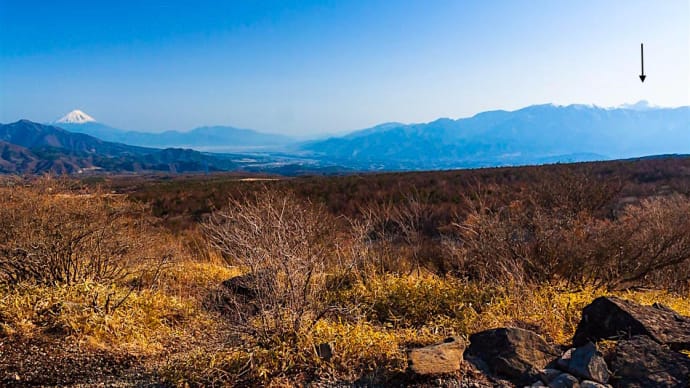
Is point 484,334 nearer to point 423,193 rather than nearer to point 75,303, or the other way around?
point 75,303

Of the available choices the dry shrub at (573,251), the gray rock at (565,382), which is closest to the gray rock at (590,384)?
the gray rock at (565,382)

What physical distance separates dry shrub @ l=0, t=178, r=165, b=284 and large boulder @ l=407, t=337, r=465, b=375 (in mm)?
4519

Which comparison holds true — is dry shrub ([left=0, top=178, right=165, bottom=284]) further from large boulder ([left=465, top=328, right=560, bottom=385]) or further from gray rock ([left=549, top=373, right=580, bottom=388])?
gray rock ([left=549, top=373, right=580, bottom=388])

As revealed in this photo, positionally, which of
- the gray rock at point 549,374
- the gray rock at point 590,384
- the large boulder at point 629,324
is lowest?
the gray rock at point 549,374

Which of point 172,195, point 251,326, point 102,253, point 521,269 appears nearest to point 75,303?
point 102,253

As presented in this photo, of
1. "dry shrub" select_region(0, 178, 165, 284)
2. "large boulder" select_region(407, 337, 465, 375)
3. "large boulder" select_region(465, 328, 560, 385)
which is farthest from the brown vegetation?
"large boulder" select_region(465, 328, 560, 385)

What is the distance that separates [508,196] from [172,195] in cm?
1935

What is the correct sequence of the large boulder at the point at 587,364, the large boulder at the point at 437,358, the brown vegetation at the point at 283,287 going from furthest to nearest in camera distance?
the brown vegetation at the point at 283,287, the large boulder at the point at 437,358, the large boulder at the point at 587,364

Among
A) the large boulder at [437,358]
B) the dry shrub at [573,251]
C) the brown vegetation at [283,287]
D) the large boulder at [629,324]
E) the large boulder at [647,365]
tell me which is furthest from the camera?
the dry shrub at [573,251]

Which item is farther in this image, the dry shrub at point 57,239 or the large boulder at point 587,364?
the dry shrub at point 57,239

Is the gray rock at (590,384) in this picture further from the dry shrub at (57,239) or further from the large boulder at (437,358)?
the dry shrub at (57,239)

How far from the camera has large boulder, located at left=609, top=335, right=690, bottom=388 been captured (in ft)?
10.9

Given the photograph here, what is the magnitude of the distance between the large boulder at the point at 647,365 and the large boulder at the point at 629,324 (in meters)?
0.28

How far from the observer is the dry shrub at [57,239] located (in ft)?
19.2
